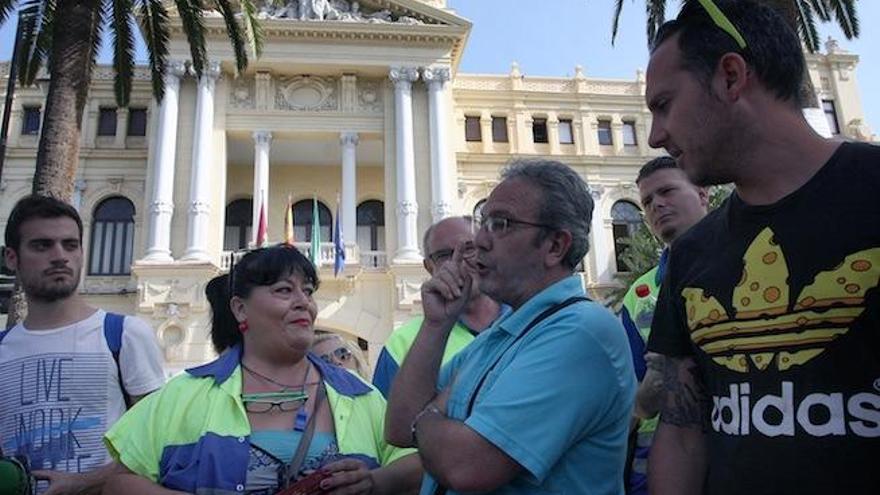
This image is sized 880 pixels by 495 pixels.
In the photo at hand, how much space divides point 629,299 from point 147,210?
61.8 ft

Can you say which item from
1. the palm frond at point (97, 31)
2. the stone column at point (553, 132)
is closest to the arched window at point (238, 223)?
the stone column at point (553, 132)

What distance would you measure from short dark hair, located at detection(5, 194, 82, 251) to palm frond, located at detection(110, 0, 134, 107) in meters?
7.45

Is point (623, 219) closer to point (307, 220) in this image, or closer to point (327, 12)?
point (307, 220)

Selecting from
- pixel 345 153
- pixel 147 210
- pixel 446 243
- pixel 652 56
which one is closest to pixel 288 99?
pixel 345 153

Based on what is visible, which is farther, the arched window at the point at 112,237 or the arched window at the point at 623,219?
the arched window at the point at 623,219

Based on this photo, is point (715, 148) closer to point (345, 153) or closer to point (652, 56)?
point (652, 56)

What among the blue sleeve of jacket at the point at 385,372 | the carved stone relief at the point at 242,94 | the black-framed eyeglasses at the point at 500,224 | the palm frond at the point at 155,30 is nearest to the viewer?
the black-framed eyeglasses at the point at 500,224

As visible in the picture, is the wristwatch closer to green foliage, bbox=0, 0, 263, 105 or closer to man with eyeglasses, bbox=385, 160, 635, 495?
man with eyeglasses, bbox=385, 160, 635, 495

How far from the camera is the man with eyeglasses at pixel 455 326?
11.4 feet

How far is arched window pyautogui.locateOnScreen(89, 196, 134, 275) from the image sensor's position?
847 inches

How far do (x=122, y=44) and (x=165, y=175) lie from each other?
1008cm

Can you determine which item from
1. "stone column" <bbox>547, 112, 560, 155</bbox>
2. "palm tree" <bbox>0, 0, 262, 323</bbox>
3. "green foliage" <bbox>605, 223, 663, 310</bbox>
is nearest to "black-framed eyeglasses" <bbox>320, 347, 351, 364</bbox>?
"palm tree" <bbox>0, 0, 262, 323</bbox>

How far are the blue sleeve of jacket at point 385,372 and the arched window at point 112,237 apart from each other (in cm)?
2014

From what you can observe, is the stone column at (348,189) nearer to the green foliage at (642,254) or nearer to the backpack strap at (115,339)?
the green foliage at (642,254)
